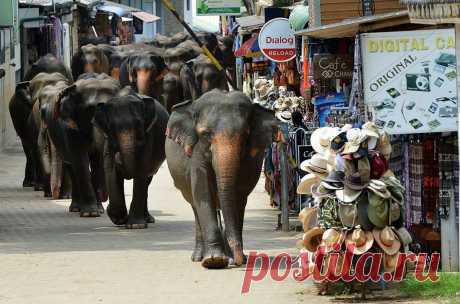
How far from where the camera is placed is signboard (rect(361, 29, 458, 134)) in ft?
50.2

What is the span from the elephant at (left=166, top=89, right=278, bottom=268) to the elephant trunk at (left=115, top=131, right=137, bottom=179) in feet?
13.4

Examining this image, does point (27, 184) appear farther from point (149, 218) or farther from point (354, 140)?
point (354, 140)

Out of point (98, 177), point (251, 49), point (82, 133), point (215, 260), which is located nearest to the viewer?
point (215, 260)

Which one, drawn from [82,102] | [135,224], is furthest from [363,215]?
[82,102]

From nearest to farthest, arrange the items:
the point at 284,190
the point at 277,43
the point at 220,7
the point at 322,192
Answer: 1. the point at 322,192
2. the point at 284,190
3. the point at 277,43
4. the point at 220,7

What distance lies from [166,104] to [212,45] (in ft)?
12.5

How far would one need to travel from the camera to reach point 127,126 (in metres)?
21.2

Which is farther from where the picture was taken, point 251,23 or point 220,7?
point 220,7

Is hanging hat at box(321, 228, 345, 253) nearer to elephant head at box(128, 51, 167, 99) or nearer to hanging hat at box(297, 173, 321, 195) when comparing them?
hanging hat at box(297, 173, 321, 195)

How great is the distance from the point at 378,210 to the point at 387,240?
0.25 metres

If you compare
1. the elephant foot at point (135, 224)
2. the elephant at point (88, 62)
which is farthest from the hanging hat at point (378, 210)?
the elephant at point (88, 62)

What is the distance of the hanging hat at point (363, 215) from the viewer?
1355cm

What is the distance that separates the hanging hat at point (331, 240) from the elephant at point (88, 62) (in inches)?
744

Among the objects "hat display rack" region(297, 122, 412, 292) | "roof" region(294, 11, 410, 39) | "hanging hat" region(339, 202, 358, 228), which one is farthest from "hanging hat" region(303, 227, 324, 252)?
"roof" region(294, 11, 410, 39)
